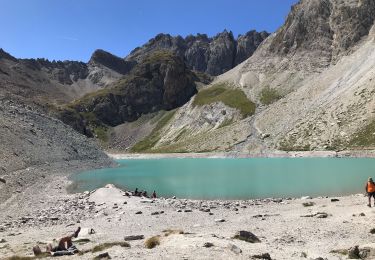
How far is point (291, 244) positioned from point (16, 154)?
6720cm

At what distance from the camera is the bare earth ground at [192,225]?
21.2 m

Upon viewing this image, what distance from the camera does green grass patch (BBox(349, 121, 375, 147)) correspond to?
112812 mm

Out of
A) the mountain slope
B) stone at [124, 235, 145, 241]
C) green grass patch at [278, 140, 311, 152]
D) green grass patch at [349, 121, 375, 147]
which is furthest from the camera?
green grass patch at [278, 140, 311, 152]

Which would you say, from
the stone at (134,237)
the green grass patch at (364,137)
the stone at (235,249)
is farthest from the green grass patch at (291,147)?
the stone at (235,249)

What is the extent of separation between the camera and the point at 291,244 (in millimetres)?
24203

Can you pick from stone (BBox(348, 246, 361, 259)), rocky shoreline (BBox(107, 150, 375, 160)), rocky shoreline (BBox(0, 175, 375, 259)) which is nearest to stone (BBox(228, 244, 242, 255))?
rocky shoreline (BBox(0, 175, 375, 259))

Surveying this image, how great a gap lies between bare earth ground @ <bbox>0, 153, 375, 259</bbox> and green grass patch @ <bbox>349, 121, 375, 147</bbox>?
256 feet

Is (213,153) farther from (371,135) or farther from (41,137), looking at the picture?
(41,137)

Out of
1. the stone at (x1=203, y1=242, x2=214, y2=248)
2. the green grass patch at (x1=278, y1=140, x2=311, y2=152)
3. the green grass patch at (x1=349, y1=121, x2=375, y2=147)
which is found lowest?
the stone at (x1=203, y1=242, x2=214, y2=248)

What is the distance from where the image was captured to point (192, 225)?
31.6 metres

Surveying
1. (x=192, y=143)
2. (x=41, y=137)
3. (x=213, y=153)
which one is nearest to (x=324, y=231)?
(x=41, y=137)

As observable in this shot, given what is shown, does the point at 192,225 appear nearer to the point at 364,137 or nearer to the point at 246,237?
the point at 246,237

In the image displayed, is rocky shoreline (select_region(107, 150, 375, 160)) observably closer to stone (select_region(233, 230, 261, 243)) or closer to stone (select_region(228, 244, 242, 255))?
stone (select_region(233, 230, 261, 243))

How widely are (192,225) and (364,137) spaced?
9622 cm
